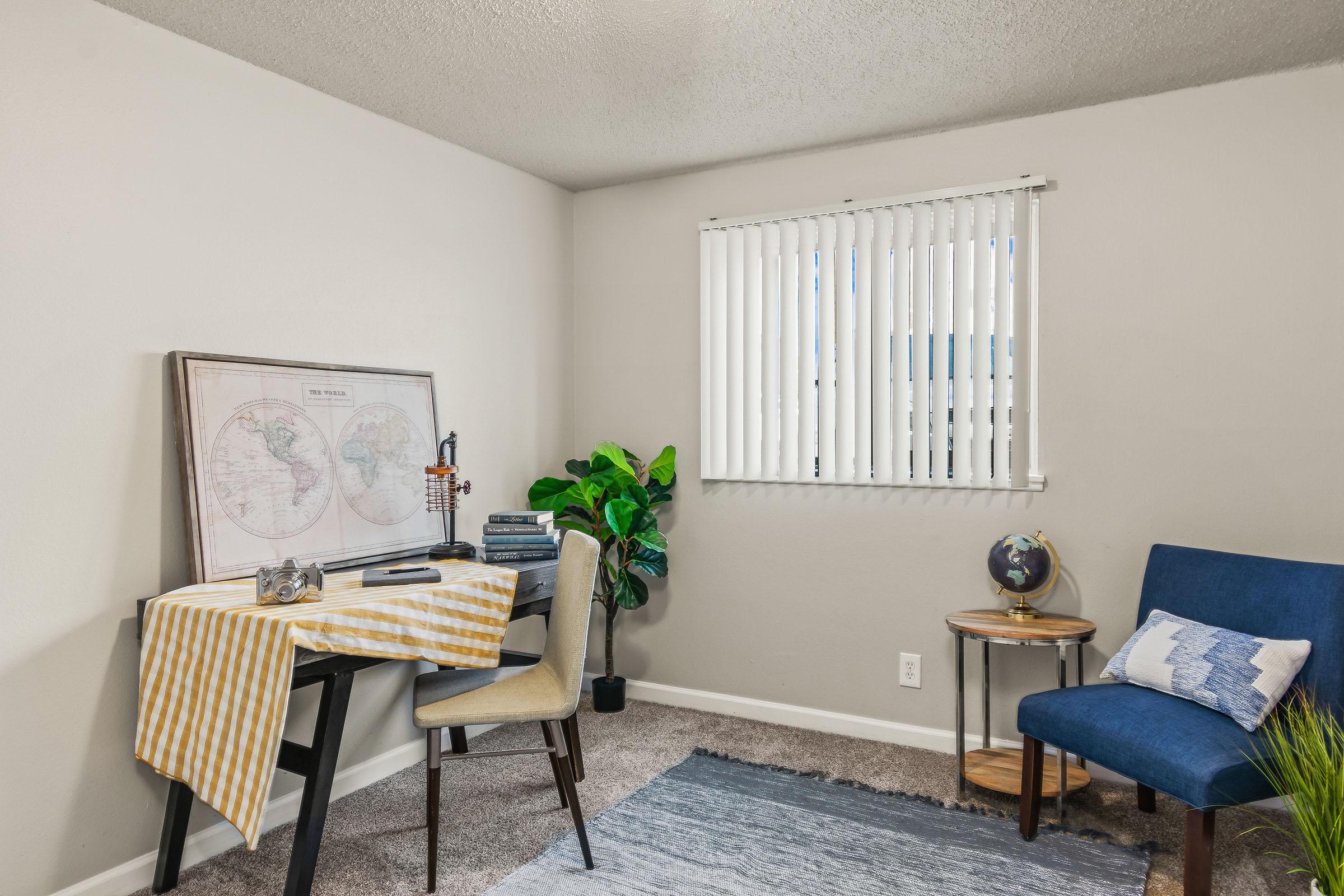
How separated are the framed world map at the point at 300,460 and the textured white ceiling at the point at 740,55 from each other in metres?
0.96

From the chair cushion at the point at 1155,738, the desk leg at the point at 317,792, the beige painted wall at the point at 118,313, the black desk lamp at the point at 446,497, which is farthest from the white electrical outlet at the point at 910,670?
the desk leg at the point at 317,792

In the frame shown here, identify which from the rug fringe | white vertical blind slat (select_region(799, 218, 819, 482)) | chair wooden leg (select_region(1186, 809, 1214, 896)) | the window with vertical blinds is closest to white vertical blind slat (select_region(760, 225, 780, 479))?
the window with vertical blinds

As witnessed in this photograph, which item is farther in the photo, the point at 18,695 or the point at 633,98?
the point at 633,98

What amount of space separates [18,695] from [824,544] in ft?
8.76

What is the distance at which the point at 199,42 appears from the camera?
248cm

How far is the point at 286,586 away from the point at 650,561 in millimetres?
1716

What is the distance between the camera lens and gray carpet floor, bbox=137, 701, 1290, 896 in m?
2.30

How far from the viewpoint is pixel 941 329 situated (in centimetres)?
322

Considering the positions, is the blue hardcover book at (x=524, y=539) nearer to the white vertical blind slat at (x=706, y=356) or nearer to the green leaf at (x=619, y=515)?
the green leaf at (x=619, y=515)

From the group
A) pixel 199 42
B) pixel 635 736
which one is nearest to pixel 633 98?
pixel 199 42

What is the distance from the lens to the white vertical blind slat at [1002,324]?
3.11m

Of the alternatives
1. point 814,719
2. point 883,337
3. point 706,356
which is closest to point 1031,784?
point 814,719

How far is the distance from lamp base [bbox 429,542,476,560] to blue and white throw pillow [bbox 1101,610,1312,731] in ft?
7.05

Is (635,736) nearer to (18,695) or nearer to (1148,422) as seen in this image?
(18,695)
